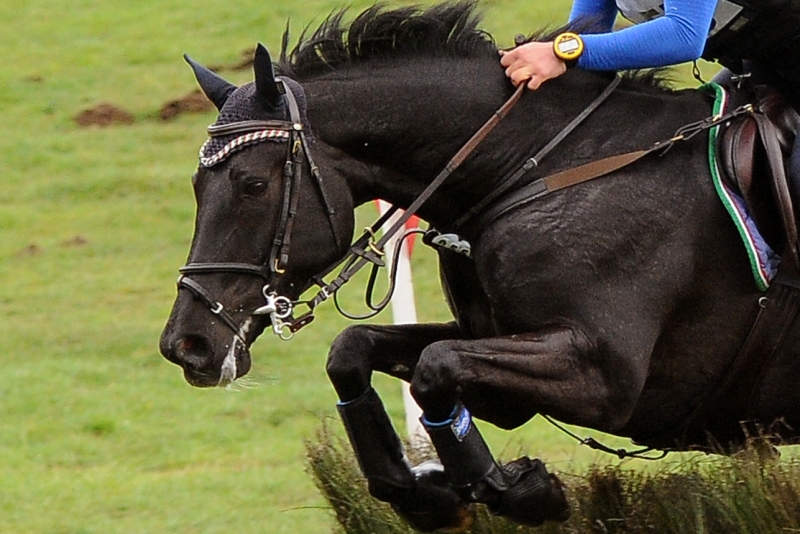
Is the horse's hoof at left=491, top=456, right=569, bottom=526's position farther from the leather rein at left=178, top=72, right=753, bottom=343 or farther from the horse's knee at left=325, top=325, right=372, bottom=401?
the leather rein at left=178, top=72, right=753, bottom=343

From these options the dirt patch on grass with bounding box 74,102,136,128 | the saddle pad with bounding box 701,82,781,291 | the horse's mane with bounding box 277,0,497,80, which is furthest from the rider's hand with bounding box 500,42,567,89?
the dirt patch on grass with bounding box 74,102,136,128

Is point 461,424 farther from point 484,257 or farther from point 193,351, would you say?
point 193,351

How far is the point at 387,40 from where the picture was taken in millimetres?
4871

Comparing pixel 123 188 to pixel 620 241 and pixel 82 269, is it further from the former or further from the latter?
pixel 620 241

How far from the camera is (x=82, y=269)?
13289mm

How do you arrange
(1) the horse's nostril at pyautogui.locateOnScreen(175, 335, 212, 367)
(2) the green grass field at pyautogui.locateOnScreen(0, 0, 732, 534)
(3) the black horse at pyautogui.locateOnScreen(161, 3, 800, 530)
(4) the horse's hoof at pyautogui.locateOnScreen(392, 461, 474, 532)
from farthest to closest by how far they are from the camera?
(2) the green grass field at pyautogui.locateOnScreen(0, 0, 732, 534) < (4) the horse's hoof at pyautogui.locateOnScreen(392, 461, 474, 532) < (3) the black horse at pyautogui.locateOnScreen(161, 3, 800, 530) < (1) the horse's nostril at pyautogui.locateOnScreen(175, 335, 212, 367)

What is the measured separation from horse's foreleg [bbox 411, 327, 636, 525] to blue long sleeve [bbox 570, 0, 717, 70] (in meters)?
0.87

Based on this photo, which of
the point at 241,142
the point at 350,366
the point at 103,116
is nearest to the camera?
the point at 241,142

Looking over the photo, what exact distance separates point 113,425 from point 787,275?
5.56 meters

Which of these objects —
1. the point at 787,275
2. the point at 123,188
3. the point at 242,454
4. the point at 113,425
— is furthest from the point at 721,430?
the point at 123,188

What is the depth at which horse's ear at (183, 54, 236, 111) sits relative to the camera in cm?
475

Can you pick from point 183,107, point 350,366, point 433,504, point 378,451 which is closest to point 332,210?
point 350,366

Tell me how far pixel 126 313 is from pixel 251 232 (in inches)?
307

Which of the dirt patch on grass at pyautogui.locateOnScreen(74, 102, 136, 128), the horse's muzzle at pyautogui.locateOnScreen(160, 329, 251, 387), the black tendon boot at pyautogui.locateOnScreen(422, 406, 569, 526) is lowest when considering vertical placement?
the dirt patch on grass at pyautogui.locateOnScreen(74, 102, 136, 128)
